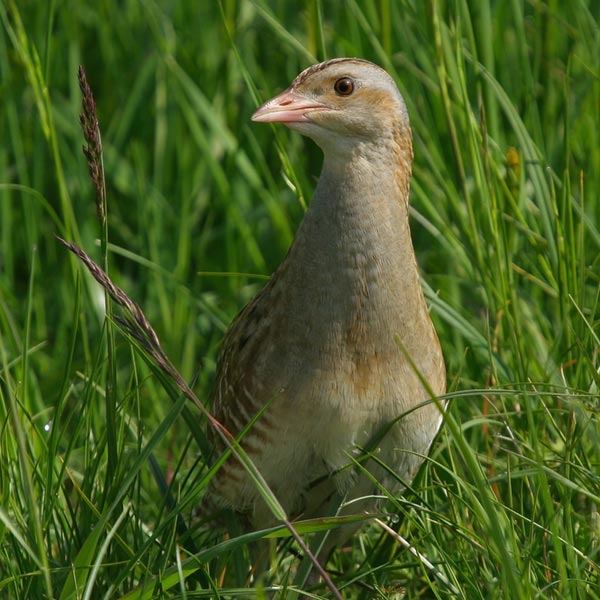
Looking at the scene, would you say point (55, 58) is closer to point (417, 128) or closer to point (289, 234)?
point (289, 234)

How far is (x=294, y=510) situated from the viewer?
10.2ft

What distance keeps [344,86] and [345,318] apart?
0.56 m

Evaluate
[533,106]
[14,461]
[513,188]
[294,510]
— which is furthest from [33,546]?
[533,106]

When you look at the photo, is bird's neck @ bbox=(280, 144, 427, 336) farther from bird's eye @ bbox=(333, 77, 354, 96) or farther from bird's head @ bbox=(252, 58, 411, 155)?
bird's eye @ bbox=(333, 77, 354, 96)

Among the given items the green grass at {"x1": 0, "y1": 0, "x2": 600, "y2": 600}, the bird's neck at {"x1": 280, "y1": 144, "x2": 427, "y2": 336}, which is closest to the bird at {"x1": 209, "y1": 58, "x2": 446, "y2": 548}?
the bird's neck at {"x1": 280, "y1": 144, "x2": 427, "y2": 336}

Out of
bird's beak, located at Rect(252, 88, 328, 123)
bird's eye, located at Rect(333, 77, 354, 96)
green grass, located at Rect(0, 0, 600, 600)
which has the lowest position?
green grass, located at Rect(0, 0, 600, 600)

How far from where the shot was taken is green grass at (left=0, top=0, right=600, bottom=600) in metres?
2.57

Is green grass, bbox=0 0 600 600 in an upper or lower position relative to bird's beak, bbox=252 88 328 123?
lower

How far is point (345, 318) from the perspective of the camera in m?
2.79

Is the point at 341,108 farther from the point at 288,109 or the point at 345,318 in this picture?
the point at 345,318

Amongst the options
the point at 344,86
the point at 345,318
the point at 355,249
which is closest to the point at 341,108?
the point at 344,86

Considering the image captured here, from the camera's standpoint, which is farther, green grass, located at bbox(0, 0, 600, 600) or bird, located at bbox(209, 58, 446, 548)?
bird, located at bbox(209, 58, 446, 548)

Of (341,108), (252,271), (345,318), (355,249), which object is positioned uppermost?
(341,108)

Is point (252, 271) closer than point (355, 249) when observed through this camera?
No
